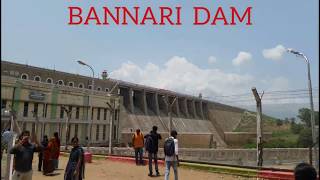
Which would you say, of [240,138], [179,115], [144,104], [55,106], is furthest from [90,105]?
[179,115]

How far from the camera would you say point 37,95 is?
4391 centimetres

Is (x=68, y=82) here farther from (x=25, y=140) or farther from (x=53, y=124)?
(x=25, y=140)

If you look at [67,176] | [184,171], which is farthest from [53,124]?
[67,176]

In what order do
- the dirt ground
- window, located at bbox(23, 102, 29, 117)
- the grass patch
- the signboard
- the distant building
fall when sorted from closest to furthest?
the dirt ground
the grass patch
window, located at bbox(23, 102, 29, 117)
the distant building
the signboard

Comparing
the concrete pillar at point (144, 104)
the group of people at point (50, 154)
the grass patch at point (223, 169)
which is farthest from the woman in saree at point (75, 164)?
the concrete pillar at point (144, 104)

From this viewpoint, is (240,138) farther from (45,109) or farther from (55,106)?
(45,109)

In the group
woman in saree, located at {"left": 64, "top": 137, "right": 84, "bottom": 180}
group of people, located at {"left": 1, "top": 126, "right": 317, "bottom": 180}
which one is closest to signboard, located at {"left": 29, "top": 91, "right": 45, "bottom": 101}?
group of people, located at {"left": 1, "top": 126, "right": 317, "bottom": 180}

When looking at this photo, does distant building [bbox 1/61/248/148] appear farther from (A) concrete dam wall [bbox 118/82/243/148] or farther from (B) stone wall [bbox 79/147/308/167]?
(B) stone wall [bbox 79/147/308/167]

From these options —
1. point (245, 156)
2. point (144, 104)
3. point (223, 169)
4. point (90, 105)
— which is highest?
point (144, 104)

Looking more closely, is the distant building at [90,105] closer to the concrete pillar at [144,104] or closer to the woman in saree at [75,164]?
the concrete pillar at [144,104]

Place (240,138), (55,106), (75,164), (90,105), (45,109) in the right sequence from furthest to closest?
1. (240,138)
2. (90,105)
3. (55,106)
4. (45,109)
5. (75,164)

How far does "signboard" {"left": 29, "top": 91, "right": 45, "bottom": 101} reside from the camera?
43331mm

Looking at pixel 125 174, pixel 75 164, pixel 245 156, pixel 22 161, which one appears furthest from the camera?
pixel 245 156

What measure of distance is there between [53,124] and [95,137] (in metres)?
8.77
